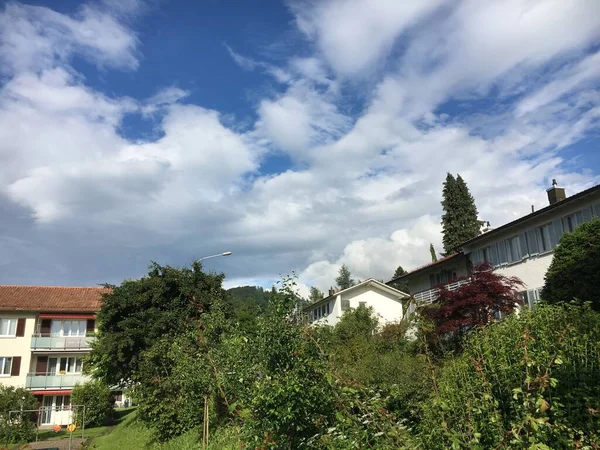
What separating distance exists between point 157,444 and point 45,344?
85.6ft

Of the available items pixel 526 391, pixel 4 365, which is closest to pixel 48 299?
pixel 4 365

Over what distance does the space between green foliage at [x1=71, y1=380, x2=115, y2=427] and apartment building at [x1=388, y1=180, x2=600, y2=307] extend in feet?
81.2

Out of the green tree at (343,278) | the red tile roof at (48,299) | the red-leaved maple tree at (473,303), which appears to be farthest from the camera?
the green tree at (343,278)

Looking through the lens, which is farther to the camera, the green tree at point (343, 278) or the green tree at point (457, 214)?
the green tree at point (343, 278)

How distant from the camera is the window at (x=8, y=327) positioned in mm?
37656

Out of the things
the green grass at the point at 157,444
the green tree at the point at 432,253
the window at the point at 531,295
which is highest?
the green tree at the point at 432,253

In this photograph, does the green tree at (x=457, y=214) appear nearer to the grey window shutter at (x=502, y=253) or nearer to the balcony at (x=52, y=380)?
the grey window shutter at (x=502, y=253)

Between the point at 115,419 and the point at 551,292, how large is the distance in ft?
108

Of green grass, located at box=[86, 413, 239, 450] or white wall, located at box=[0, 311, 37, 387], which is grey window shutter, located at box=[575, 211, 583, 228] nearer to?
green grass, located at box=[86, 413, 239, 450]

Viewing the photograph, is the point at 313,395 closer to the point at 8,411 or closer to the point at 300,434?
the point at 300,434

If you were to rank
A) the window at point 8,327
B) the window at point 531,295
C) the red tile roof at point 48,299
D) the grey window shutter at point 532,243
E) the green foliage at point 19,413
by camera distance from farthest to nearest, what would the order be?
1. the red tile roof at point 48,299
2. the window at point 8,327
3. the green foliage at point 19,413
4. the grey window shutter at point 532,243
5. the window at point 531,295

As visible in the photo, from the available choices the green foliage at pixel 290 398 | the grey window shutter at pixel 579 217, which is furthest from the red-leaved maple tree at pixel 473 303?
the green foliage at pixel 290 398

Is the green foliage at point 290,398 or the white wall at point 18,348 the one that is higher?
the white wall at point 18,348

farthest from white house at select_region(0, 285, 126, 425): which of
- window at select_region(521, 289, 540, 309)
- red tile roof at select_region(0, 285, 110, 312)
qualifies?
window at select_region(521, 289, 540, 309)
